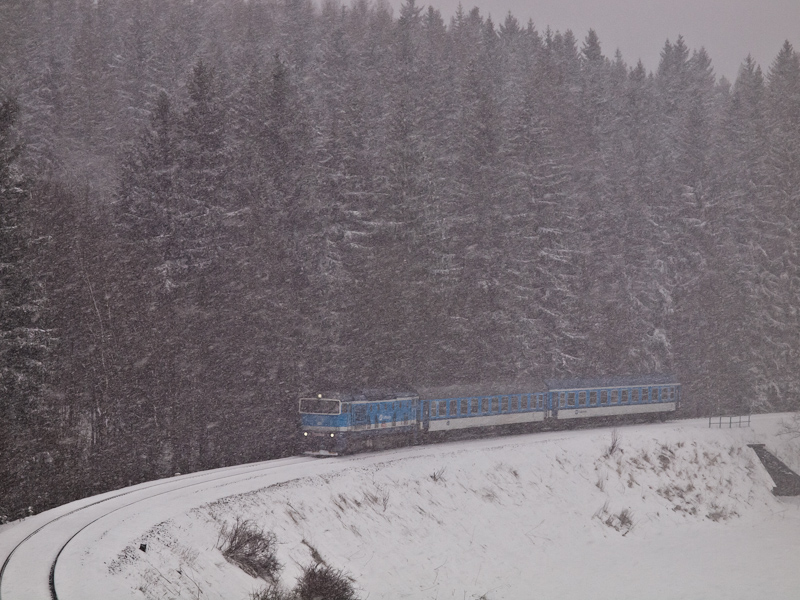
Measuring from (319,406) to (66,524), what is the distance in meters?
14.7

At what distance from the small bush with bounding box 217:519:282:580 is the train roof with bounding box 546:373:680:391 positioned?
88.5 ft

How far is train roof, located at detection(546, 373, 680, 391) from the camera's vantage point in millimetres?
47000

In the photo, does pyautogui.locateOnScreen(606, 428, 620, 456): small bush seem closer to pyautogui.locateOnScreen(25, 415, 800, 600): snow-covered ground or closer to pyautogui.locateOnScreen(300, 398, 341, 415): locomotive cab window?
pyautogui.locateOnScreen(25, 415, 800, 600): snow-covered ground

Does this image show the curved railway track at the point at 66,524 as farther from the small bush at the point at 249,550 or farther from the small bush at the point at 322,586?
the small bush at the point at 322,586

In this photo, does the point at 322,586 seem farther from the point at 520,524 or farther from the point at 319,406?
the point at 520,524

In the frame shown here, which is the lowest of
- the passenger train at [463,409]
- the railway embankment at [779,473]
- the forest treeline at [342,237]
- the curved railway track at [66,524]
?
the railway embankment at [779,473]

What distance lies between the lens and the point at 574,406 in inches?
1871

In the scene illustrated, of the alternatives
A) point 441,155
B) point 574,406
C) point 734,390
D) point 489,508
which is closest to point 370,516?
point 489,508

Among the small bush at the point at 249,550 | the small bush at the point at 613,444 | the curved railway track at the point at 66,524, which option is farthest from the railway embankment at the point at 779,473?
the small bush at the point at 249,550

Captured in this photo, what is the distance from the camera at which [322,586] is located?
2075 cm

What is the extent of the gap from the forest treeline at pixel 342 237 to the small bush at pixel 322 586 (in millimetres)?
8621

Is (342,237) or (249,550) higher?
(342,237)

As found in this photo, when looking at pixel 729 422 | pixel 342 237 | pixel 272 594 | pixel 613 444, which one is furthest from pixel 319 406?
pixel 729 422

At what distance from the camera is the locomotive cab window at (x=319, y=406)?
114ft
